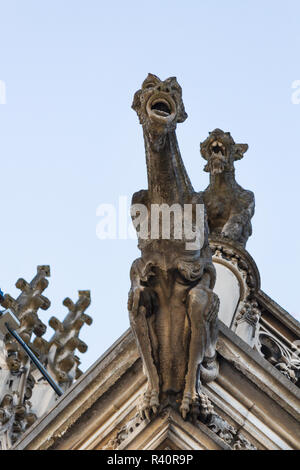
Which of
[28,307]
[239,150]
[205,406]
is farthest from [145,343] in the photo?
[28,307]

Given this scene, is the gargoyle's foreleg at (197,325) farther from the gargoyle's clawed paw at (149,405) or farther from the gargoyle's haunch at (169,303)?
the gargoyle's clawed paw at (149,405)

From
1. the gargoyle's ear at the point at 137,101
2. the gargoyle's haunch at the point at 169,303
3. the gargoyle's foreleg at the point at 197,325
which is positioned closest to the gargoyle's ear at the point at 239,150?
the gargoyle's ear at the point at 137,101

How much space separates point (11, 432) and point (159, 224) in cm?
429

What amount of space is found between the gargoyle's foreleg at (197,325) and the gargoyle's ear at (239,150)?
13.9 ft

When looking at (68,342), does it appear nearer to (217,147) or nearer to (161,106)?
(217,147)

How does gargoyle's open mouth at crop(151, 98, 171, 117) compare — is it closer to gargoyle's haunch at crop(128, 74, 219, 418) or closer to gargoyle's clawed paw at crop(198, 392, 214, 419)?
gargoyle's haunch at crop(128, 74, 219, 418)

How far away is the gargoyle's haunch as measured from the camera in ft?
26.2

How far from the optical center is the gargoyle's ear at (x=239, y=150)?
12111 millimetres

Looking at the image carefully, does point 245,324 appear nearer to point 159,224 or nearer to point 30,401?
point 159,224

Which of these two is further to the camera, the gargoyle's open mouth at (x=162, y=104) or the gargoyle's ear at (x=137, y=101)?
the gargoyle's ear at (x=137, y=101)

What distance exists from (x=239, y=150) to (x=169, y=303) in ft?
14.4

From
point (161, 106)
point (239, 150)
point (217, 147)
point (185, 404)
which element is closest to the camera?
point (185, 404)

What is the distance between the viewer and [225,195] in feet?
37.9
